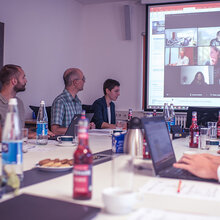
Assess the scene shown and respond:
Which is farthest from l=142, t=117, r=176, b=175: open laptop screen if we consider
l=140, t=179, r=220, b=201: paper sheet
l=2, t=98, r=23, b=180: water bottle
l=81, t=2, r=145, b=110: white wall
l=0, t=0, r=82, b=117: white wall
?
l=81, t=2, r=145, b=110: white wall

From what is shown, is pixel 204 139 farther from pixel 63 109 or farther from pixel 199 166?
pixel 63 109

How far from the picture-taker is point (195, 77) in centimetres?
536

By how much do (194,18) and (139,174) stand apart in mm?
4561

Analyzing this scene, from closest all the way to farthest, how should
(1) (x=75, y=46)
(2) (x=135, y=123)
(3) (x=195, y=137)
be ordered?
(2) (x=135, y=123), (3) (x=195, y=137), (1) (x=75, y=46)

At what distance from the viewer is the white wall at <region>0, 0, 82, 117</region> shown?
14.0 ft

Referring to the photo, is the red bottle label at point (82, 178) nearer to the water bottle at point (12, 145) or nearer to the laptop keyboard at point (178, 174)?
the water bottle at point (12, 145)

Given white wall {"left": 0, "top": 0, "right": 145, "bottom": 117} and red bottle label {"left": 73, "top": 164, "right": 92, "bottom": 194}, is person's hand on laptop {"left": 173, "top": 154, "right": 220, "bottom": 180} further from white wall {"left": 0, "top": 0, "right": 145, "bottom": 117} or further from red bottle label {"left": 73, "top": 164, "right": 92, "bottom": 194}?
white wall {"left": 0, "top": 0, "right": 145, "bottom": 117}

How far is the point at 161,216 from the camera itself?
2.72 feet

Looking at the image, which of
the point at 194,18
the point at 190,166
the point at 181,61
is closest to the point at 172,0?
the point at 194,18

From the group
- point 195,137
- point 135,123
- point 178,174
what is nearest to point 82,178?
point 178,174

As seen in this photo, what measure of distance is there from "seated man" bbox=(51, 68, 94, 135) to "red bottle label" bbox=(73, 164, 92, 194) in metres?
2.34

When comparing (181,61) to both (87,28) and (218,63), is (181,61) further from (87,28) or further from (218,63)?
(87,28)

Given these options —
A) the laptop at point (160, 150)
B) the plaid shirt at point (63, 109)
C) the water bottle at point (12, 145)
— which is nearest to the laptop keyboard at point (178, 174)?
the laptop at point (160, 150)

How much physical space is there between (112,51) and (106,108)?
1.70 m
